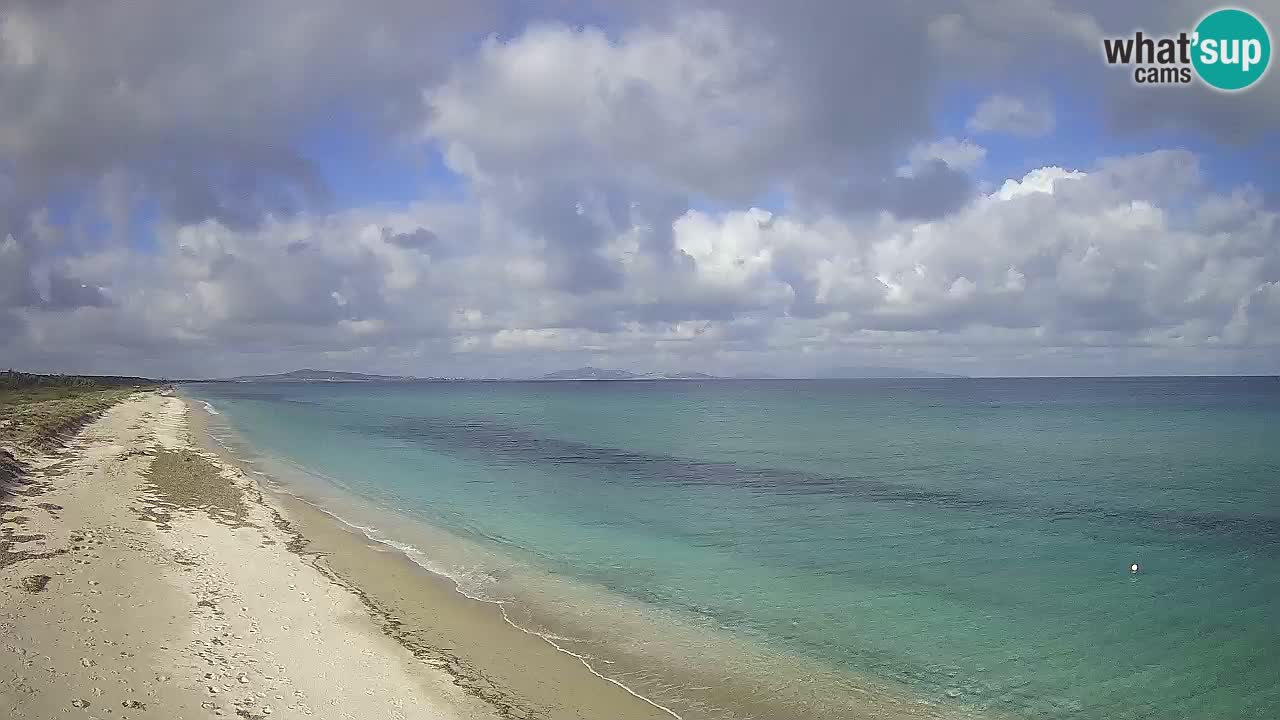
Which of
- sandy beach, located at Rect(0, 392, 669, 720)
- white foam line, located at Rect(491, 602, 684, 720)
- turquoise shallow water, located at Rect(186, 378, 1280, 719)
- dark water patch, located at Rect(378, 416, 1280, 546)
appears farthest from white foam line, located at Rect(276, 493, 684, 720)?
dark water patch, located at Rect(378, 416, 1280, 546)

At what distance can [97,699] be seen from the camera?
986 cm

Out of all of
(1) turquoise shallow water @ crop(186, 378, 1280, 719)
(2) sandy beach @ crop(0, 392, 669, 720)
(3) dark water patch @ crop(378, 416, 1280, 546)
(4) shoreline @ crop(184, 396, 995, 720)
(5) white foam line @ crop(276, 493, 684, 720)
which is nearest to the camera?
(2) sandy beach @ crop(0, 392, 669, 720)

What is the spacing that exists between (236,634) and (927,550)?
785 inches

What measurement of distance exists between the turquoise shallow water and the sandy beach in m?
2.35

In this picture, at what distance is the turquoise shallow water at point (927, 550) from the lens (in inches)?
556

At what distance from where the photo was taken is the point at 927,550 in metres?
23.2

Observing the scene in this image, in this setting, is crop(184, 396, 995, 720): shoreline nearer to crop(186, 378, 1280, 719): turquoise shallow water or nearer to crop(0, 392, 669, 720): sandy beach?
crop(0, 392, 669, 720): sandy beach

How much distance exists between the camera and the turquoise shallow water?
1412cm

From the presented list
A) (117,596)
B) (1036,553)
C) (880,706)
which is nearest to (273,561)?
(117,596)

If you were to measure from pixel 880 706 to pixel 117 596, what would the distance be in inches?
591

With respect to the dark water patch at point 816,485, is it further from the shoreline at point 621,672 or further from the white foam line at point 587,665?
the white foam line at point 587,665

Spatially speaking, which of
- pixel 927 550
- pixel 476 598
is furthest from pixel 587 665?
pixel 927 550

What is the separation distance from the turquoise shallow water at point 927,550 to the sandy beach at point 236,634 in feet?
7.72

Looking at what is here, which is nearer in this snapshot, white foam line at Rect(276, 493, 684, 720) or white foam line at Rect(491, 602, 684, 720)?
white foam line at Rect(491, 602, 684, 720)
